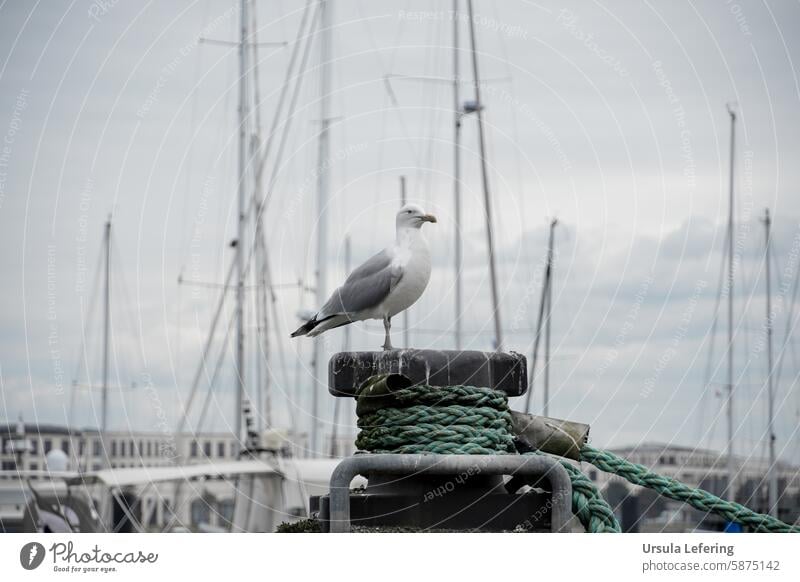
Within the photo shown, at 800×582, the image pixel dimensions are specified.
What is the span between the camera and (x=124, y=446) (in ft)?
125

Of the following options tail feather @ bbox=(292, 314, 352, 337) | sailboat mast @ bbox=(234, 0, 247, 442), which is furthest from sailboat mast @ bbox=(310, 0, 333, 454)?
tail feather @ bbox=(292, 314, 352, 337)

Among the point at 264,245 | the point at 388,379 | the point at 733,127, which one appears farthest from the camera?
the point at 264,245

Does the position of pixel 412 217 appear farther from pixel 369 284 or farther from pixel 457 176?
pixel 457 176

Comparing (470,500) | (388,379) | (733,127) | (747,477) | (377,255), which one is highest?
(733,127)

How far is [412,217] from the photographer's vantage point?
267 inches

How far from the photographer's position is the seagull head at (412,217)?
677 cm

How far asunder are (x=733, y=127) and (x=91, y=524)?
46.6 ft

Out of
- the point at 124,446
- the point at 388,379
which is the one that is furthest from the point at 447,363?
the point at 124,446

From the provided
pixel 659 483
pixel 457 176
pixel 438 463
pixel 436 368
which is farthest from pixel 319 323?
pixel 457 176

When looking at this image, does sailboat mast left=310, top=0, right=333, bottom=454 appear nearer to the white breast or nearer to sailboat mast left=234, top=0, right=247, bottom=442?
sailboat mast left=234, top=0, right=247, bottom=442

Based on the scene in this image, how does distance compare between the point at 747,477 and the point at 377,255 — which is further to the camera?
the point at 747,477

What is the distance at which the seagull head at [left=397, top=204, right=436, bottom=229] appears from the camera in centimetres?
677
